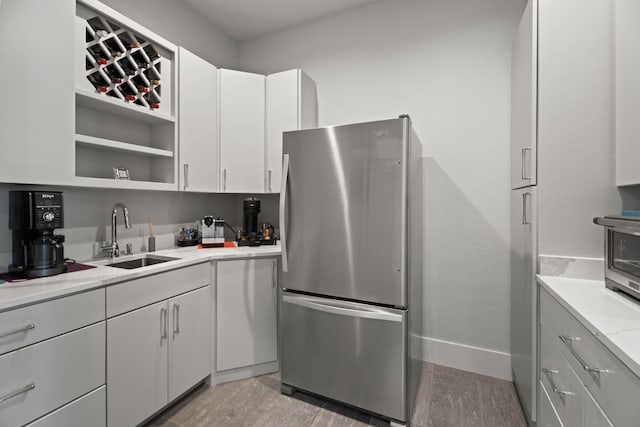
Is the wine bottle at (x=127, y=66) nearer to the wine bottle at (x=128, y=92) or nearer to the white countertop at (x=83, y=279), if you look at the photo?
the wine bottle at (x=128, y=92)

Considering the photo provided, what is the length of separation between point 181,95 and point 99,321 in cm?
156

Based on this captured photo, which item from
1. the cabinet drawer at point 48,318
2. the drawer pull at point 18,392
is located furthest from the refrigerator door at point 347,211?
the drawer pull at point 18,392

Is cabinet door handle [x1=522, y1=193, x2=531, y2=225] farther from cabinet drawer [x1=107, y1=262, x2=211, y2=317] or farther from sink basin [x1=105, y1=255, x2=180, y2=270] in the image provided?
sink basin [x1=105, y1=255, x2=180, y2=270]

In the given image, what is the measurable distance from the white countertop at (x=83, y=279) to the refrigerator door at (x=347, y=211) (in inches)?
17.5

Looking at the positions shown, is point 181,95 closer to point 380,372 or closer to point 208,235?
point 208,235

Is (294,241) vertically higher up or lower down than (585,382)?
higher up

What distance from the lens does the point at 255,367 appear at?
7.25 ft

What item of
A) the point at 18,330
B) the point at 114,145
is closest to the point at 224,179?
the point at 114,145

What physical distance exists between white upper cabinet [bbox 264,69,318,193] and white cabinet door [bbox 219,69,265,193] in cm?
6

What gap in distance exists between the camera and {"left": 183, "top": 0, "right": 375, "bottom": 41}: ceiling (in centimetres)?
257

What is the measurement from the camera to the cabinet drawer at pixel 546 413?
120 cm

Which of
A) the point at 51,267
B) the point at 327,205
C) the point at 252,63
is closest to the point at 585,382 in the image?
Answer: the point at 327,205

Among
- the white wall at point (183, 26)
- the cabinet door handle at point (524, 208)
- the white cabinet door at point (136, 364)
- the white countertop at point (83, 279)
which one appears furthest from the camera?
the white wall at point (183, 26)

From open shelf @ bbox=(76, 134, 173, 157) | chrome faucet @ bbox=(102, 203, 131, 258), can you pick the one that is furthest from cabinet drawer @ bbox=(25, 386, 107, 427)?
open shelf @ bbox=(76, 134, 173, 157)
